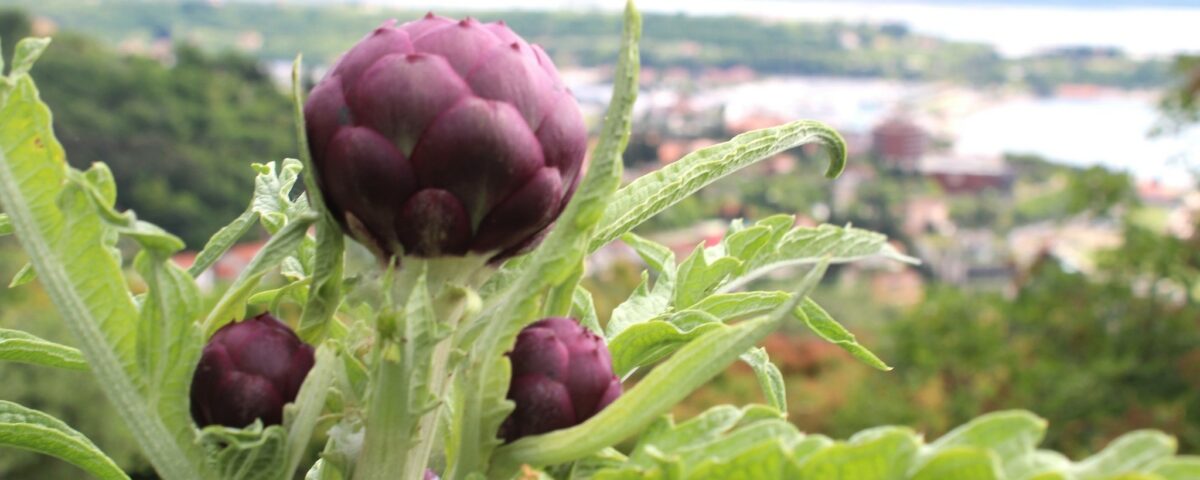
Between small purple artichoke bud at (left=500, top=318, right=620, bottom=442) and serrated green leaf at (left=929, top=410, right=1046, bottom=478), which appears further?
small purple artichoke bud at (left=500, top=318, right=620, bottom=442)

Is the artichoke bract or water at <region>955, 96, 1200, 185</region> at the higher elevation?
the artichoke bract

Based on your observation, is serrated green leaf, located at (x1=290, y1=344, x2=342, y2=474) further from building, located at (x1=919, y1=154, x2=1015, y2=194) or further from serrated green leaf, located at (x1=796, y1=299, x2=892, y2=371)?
building, located at (x1=919, y1=154, x2=1015, y2=194)

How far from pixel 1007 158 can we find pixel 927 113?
4.28 metres

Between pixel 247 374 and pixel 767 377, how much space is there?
29 centimetres

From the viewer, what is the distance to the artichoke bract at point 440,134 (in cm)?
53

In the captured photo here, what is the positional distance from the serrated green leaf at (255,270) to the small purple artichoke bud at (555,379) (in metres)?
0.11

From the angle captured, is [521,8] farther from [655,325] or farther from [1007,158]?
[655,325]

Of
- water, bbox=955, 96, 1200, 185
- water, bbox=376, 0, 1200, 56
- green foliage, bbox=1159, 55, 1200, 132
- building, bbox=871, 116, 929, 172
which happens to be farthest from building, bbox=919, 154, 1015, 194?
green foliage, bbox=1159, 55, 1200, 132

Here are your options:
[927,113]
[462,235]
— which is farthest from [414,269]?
[927,113]

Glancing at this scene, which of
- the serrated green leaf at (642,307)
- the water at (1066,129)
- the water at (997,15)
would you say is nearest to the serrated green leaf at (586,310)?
the serrated green leaf at (642,307)

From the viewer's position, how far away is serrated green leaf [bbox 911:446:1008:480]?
0.42m

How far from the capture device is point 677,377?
52 cm

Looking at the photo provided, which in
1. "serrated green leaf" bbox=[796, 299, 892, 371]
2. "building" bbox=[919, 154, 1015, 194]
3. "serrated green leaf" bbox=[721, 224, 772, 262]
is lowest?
"building" bbox=[919, 154, 1015, 194]

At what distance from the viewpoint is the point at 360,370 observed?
59cm
